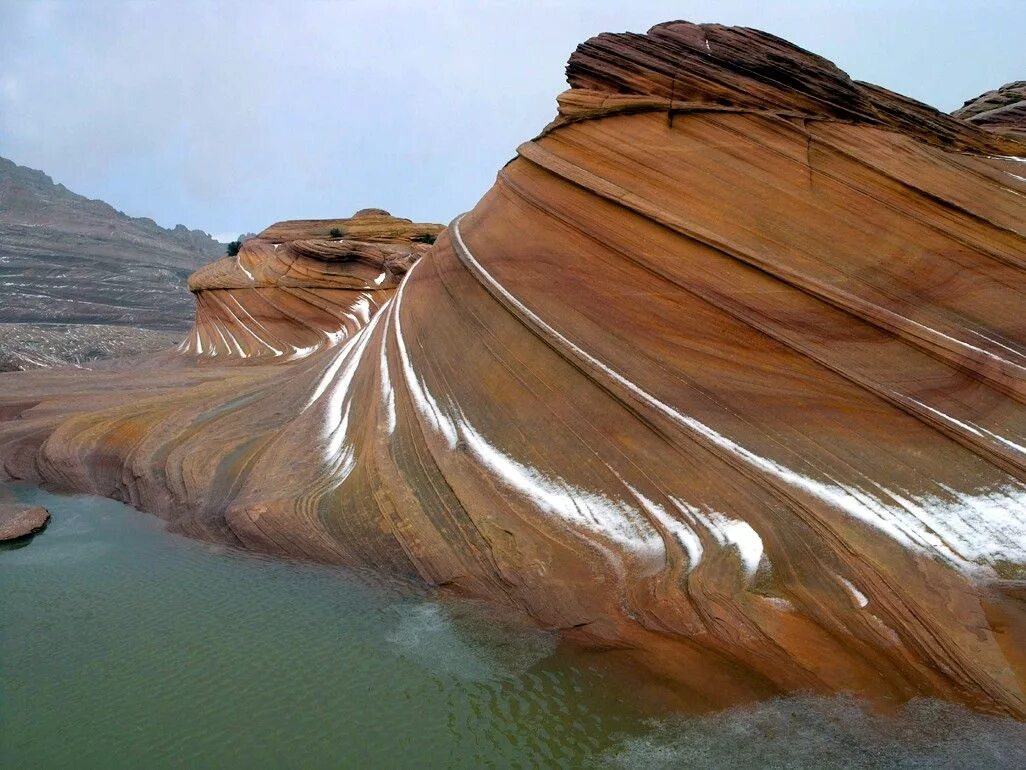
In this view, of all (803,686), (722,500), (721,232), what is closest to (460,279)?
(721,232)

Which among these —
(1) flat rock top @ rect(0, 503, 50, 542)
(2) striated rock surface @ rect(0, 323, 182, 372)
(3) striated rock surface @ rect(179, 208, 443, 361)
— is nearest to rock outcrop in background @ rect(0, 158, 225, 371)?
(2) striated rock surface @ rect(0, 323, 182, 372)

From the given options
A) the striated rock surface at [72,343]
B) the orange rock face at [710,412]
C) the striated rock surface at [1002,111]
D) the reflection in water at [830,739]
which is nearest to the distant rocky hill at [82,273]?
the striated rock surface at [72,343]

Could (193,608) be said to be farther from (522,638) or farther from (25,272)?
(25,272)

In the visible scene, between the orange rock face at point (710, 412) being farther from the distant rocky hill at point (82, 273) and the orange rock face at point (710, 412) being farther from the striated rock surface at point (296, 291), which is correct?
the distant rocky hill at point (82, 273)

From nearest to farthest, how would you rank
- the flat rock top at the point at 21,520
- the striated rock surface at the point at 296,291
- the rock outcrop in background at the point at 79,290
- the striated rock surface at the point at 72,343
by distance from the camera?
the flat rock top at the point at 21,520, the striated rock surface at the point at 296,291, the striated rock surface at the point at 72,343, the rock outcrop in background at the point at 79,290

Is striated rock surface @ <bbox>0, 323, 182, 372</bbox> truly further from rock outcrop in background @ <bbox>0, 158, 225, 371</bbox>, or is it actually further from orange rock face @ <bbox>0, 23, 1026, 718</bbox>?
orange rock face @ <bbox>0, 23, 1026, 718</bbox>

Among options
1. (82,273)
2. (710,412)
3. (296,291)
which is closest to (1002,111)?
(710,412)
